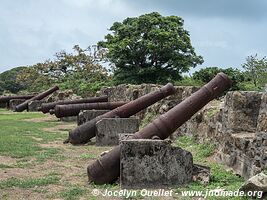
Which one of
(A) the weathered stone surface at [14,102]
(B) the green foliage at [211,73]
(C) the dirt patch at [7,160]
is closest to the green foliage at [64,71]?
(A) the weathered stone surface at [14,102]

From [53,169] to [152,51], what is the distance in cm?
2066

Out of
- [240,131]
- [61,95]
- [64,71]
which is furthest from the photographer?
[64,71]

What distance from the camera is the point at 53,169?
8938 mm

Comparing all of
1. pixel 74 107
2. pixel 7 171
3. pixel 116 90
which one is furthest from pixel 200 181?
pixel 116 90

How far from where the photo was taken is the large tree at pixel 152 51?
94.7ft

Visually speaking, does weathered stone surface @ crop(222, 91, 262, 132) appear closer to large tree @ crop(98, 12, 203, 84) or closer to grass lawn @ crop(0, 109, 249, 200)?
grass lawn @ crop(0, 109, 249, 200)

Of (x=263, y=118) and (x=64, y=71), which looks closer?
(x=263, y=118)

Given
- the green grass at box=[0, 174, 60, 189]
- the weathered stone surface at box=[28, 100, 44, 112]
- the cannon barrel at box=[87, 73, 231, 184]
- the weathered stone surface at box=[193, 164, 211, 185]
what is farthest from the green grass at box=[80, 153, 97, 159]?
the weathered stone surface at box=[28, 100, 44, 112]

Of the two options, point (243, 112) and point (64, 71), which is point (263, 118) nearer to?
point (243, 112)

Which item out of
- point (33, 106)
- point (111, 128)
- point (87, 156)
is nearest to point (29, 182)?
point (87, 156)

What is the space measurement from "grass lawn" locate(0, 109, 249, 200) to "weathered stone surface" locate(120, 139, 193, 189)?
231 mm

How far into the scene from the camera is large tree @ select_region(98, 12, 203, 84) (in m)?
28.9

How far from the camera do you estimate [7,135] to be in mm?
14797

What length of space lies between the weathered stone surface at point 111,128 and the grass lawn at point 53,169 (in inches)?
15.4
